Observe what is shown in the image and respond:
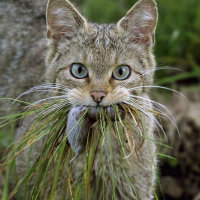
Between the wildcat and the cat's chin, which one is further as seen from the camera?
the wildcat

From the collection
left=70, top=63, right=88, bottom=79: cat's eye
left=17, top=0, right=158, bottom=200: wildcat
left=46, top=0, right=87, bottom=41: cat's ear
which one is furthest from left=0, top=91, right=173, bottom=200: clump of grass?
left=46, top=0, right=87, bottom=41: cat's ear

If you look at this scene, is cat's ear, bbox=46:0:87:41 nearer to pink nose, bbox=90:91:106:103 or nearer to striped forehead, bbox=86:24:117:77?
striped forehead, bbox=86:24:117:77

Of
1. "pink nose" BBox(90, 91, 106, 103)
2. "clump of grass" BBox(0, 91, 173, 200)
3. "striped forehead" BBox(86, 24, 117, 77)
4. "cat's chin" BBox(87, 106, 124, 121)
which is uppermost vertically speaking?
"striped forehead" BBox(86, 24, 117, 77)

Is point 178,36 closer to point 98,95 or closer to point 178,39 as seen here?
point 178,39

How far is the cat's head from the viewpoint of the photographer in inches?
141

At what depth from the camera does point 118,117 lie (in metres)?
3.40

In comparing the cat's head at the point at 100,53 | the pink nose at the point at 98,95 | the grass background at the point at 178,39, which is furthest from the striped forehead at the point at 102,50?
the grass background at the point at 178,39

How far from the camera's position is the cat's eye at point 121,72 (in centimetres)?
371

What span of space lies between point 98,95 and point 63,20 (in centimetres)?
100

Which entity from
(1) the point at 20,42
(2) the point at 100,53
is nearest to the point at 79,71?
(2) the point at 100,53

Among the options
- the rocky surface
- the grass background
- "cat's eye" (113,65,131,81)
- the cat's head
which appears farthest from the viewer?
the grass background

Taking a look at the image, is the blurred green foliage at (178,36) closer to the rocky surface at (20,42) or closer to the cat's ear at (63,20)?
the rocky surface at (20,42)

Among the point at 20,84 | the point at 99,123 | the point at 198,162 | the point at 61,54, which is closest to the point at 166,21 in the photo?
the point at 198,162

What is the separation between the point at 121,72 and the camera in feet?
12.3
